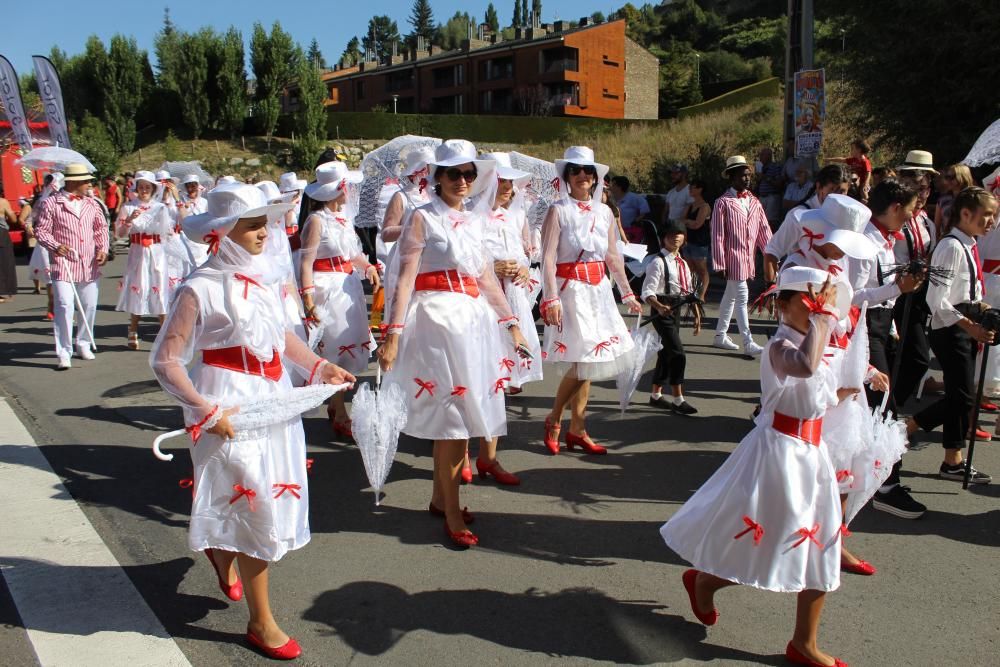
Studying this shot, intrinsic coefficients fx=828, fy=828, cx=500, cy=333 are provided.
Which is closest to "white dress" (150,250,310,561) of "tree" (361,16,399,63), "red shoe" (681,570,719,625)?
"red shoe" (681,570,719,625)

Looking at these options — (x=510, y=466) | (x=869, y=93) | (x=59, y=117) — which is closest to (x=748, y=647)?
(x=510, y=466)

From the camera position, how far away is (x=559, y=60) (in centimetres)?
6406

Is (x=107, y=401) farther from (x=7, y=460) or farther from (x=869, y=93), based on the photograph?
(x=869, y=93)

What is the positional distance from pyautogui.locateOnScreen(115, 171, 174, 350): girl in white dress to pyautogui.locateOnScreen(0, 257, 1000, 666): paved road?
12.6ft

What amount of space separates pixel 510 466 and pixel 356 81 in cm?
7888

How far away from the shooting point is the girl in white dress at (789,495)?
3256 mm

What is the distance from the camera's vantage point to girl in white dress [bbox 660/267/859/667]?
128 inches

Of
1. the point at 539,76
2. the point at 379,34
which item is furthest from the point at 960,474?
the point at 379,34

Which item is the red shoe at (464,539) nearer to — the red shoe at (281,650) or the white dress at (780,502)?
the red shoe at (281,650)

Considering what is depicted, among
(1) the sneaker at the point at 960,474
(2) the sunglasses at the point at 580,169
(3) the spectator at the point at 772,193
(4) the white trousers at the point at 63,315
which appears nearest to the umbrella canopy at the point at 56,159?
(4) the white trousers at the point at 63,315

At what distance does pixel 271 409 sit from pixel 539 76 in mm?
64332

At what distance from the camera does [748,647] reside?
11.6ft

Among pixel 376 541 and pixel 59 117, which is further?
pixel 59 117
